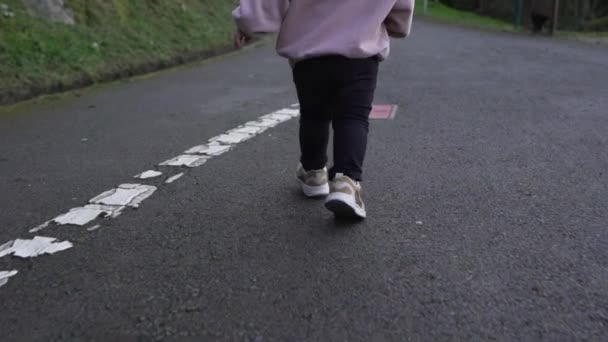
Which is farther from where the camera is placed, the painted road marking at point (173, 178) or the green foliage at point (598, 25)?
the green foliage at point (598, 25)

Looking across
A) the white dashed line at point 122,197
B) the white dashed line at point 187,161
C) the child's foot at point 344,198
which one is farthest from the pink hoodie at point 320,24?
the white dashed line at point 187,161

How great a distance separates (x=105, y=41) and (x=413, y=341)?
860cm

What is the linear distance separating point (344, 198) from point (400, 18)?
927 mm

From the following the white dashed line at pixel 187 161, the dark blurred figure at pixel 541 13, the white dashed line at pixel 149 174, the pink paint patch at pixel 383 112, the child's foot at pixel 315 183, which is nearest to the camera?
the child's foot at pixel 315 183

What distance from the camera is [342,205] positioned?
3098 millimetres

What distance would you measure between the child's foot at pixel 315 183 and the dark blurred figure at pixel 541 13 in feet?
47.3

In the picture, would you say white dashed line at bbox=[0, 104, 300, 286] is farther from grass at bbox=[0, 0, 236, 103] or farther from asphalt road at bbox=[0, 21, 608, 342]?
grass at bbox=[0, 0, 236, 103]

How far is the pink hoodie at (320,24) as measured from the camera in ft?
10.2

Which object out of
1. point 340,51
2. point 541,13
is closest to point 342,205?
point 340,51

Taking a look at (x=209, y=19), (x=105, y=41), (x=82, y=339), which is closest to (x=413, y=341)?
(x=82, y=339)

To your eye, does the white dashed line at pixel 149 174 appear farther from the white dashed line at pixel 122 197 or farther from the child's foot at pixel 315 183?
the child's foot at pixel 315 183

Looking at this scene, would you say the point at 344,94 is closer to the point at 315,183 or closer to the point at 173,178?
the point at 315,183

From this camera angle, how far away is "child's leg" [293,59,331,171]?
126 inches

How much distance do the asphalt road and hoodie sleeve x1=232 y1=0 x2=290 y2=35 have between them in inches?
36.0
